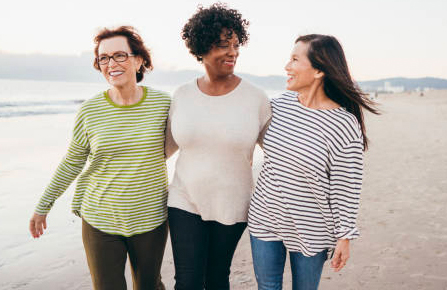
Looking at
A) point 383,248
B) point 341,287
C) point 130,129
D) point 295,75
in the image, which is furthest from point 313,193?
point 383,248

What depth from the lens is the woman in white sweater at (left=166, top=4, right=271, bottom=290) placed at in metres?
2.30

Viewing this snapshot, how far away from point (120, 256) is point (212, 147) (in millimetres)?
953

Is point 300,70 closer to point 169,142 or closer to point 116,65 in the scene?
point 169,142

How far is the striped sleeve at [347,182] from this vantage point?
2004 mm

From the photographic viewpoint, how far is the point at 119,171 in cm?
229

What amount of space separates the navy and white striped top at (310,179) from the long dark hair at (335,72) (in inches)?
3.5

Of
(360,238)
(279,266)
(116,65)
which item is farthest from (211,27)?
(360,238)

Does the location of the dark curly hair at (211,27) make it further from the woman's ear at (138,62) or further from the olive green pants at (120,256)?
the olive green pants at (120,256)

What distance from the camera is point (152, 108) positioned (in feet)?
7.94

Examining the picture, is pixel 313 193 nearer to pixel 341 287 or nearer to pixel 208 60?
pixel 208 60

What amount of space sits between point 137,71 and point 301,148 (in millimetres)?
1337

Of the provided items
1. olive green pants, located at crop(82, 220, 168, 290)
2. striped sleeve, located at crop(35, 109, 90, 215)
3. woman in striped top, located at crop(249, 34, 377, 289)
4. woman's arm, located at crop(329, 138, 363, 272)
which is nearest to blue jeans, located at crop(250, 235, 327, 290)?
woman in striped top, located at crop(249, 34, 377, 289)

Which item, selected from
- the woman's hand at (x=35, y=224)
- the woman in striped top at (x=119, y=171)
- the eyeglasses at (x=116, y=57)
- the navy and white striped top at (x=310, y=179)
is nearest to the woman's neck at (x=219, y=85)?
the woman in striped top at (x=119, y=171)

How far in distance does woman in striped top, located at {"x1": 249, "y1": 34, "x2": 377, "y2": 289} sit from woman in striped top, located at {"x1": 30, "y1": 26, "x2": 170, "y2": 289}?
72 cm
